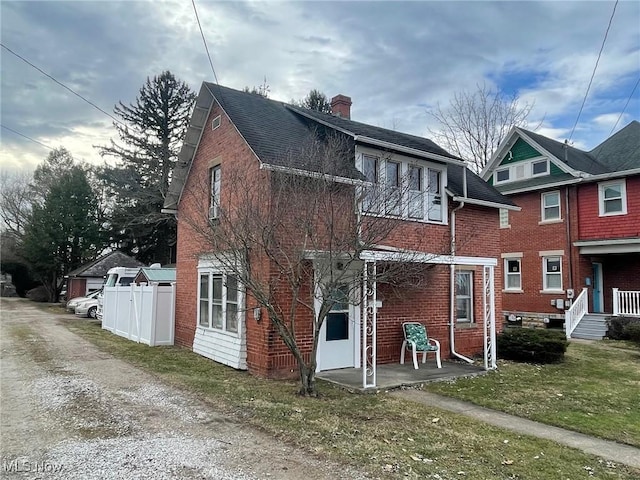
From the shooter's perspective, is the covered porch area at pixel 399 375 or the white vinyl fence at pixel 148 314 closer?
the covered porch area at pixel 399 375

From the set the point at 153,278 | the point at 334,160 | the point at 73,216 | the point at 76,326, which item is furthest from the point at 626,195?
the point at 73,216

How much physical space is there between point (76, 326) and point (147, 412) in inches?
616

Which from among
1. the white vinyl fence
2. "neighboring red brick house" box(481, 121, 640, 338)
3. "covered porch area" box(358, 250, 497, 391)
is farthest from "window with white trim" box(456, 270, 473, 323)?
the white vinyl fence

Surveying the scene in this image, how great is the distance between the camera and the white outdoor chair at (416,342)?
10.6 meters

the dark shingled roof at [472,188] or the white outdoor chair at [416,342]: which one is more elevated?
the dark shingled roof at [472,188]

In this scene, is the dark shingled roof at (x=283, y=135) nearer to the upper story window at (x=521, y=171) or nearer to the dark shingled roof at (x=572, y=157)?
the dark shingled roof at (x=572, y=157)

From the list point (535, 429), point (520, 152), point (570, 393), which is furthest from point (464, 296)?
point (520, 152)

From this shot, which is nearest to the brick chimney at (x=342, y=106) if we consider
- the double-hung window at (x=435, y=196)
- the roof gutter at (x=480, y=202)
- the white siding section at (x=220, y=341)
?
the double-hung window at (x=435, y=196)

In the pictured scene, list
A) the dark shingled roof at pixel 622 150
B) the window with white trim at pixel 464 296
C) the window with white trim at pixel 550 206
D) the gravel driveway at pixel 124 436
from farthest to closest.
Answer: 1. the window with white trim at pixel 550 206
2. the dark shingled roof at pixel 622 150
3. the window with white trim at pixel 464 296
4. the gravel driveway at pixel 124 436

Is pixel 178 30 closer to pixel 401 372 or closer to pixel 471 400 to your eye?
pixel 401 372

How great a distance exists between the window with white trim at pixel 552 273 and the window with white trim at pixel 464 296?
A: 9380 millimetres

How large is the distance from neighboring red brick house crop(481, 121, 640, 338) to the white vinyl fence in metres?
14.9

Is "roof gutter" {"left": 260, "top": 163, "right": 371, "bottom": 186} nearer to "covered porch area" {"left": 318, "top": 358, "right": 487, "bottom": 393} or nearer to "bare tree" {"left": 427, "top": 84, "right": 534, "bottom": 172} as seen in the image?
"covered porch area" {"left": 318, "top": 358, "right": 487, "bottom": 393}

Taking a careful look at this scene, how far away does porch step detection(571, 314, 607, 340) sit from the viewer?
57.5 feet
